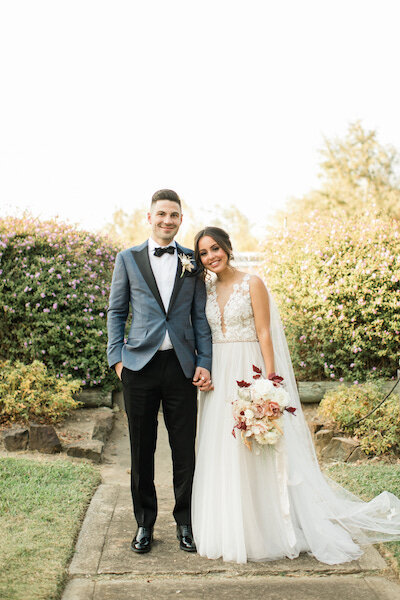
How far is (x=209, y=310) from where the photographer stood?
12.7 feet

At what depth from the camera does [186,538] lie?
12.1ft

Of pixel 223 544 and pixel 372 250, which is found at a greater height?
pixel 372 250

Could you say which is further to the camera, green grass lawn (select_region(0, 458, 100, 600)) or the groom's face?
the groom's face

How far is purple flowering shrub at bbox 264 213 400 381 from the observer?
7.33 meters

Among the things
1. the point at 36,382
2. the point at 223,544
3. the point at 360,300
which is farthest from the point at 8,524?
the point at 360,300

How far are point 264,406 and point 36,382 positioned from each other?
3.78 m

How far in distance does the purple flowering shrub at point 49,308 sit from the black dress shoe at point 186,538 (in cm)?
357

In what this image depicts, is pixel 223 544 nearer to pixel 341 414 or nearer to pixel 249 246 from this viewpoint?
pixel 341 414

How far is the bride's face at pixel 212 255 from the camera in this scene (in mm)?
3789

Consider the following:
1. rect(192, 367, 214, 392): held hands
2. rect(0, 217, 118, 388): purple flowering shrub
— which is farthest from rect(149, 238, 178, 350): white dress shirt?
rect(0, 217, 118, 388): purple flowering shrub

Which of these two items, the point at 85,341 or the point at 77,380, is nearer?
the point at 77,380

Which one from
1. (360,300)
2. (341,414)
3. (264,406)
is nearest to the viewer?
(264,406)

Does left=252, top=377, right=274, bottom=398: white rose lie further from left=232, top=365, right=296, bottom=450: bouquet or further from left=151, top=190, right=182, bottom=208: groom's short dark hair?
left=151, top=190, right=182, bottom=208: groom's short dark hair

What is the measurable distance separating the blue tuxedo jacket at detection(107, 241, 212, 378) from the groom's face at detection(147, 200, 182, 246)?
0.13m
